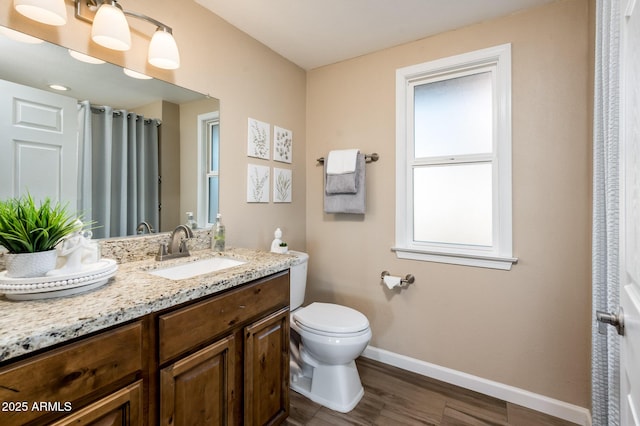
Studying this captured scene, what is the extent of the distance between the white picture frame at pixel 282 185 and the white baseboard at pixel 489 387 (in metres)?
1.34

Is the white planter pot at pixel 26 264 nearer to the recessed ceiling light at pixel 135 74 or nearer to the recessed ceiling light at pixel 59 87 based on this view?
the recessed ceiling light at pixel 59 87

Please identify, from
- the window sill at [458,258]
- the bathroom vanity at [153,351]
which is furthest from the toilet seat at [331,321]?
the window sill at [458,258]

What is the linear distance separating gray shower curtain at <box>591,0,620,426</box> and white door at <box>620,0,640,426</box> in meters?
0.09

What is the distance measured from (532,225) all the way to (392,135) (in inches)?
41.7

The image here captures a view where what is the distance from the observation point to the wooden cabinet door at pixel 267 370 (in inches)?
50.7

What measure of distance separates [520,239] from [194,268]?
6.14 ft

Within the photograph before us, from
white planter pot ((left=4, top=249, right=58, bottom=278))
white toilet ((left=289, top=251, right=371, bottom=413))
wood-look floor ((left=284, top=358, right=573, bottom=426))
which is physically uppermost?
white planter pot ((left=4, top=249, right=58, bottom=278))

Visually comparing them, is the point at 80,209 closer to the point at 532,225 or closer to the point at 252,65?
the point at 252,65

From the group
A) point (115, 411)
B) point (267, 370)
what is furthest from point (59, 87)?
point (267, 370)

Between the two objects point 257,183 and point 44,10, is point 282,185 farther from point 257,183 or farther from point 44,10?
point 44,10

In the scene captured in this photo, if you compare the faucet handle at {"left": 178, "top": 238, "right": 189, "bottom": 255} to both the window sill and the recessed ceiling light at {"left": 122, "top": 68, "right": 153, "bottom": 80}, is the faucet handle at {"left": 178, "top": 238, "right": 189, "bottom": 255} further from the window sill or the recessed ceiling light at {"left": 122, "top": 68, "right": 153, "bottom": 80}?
the window sill

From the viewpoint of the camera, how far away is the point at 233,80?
1932 mm

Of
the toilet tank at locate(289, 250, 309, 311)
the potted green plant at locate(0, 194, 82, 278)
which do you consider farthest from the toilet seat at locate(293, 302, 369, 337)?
the potted green plant at locate(0, 194, 82, 278)

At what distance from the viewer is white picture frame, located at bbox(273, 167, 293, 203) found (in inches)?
89.7
